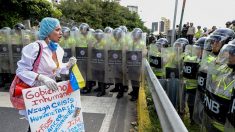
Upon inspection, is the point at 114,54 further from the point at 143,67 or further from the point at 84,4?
the point at 84,4

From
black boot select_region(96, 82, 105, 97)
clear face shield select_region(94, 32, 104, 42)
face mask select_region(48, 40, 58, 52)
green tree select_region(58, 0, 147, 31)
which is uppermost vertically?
green tree select_region(58, 0, 147, 31)

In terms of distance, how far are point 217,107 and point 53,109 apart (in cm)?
187

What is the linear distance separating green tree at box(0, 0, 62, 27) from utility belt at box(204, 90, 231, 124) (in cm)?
1019

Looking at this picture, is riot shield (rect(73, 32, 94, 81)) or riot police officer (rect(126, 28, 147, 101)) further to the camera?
riot shield (rect(73, 32, 94, 81))

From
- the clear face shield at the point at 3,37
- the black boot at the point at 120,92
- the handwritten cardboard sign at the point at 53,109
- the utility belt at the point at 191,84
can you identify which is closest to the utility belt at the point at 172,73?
the utility belt at the point at 191,84

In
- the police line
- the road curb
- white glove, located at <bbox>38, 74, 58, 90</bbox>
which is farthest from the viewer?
the road curb

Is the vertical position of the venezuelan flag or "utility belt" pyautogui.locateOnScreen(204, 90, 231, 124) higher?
the venezuelan flag

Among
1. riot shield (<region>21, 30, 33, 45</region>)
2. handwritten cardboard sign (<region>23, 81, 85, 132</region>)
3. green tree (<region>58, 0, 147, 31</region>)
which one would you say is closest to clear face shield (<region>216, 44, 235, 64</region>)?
handwritten cardboard sign (<region>23, 81, 85, 132</region>)

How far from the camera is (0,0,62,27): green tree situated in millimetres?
12156

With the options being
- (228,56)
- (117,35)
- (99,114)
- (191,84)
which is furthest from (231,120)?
(117,35)

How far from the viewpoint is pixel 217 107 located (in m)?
3.08

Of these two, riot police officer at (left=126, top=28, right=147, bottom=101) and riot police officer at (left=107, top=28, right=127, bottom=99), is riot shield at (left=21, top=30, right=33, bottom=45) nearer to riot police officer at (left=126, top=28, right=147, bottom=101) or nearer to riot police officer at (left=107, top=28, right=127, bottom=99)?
riot police officer at (left=107, top=28, right=127, bottom=99)

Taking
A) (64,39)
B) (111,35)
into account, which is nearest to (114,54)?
(111,35)

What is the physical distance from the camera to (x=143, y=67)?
7418mm
